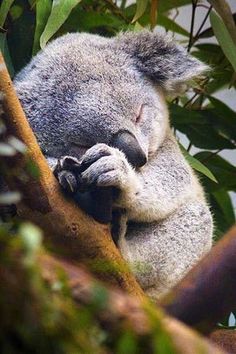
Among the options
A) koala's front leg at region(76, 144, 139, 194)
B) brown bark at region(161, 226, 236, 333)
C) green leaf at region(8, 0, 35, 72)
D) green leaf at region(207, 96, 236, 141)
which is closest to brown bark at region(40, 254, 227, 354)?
brown bark at region(161, 226, 236, 333)

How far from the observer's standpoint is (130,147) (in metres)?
1.93

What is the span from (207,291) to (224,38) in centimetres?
184

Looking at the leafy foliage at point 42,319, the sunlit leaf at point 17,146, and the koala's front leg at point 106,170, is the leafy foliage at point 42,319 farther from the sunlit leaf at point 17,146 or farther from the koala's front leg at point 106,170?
the koala's front leg at point 106,170

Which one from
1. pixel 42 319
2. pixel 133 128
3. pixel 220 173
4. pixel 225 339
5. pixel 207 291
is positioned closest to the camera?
pixel 42 319

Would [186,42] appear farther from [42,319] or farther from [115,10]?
[42,319]

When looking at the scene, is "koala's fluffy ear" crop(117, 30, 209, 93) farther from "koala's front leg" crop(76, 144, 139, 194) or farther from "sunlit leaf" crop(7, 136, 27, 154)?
"sunlit leaf" crop(7, 136, 27, 154)

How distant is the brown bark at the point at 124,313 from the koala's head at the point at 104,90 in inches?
48.4

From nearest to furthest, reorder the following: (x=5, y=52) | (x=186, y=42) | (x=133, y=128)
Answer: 1. (x=133, y=128)
2. (x=5, y=52)
3. (x=186, y=42)

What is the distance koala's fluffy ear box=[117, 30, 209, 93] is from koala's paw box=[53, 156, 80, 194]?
2.57ft

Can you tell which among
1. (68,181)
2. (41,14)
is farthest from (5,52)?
(68,181)

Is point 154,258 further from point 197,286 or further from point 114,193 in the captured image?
point 197,286

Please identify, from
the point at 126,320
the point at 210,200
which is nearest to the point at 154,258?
the point at 210,200

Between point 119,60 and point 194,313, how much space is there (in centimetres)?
152

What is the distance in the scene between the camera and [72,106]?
2.11 metres
